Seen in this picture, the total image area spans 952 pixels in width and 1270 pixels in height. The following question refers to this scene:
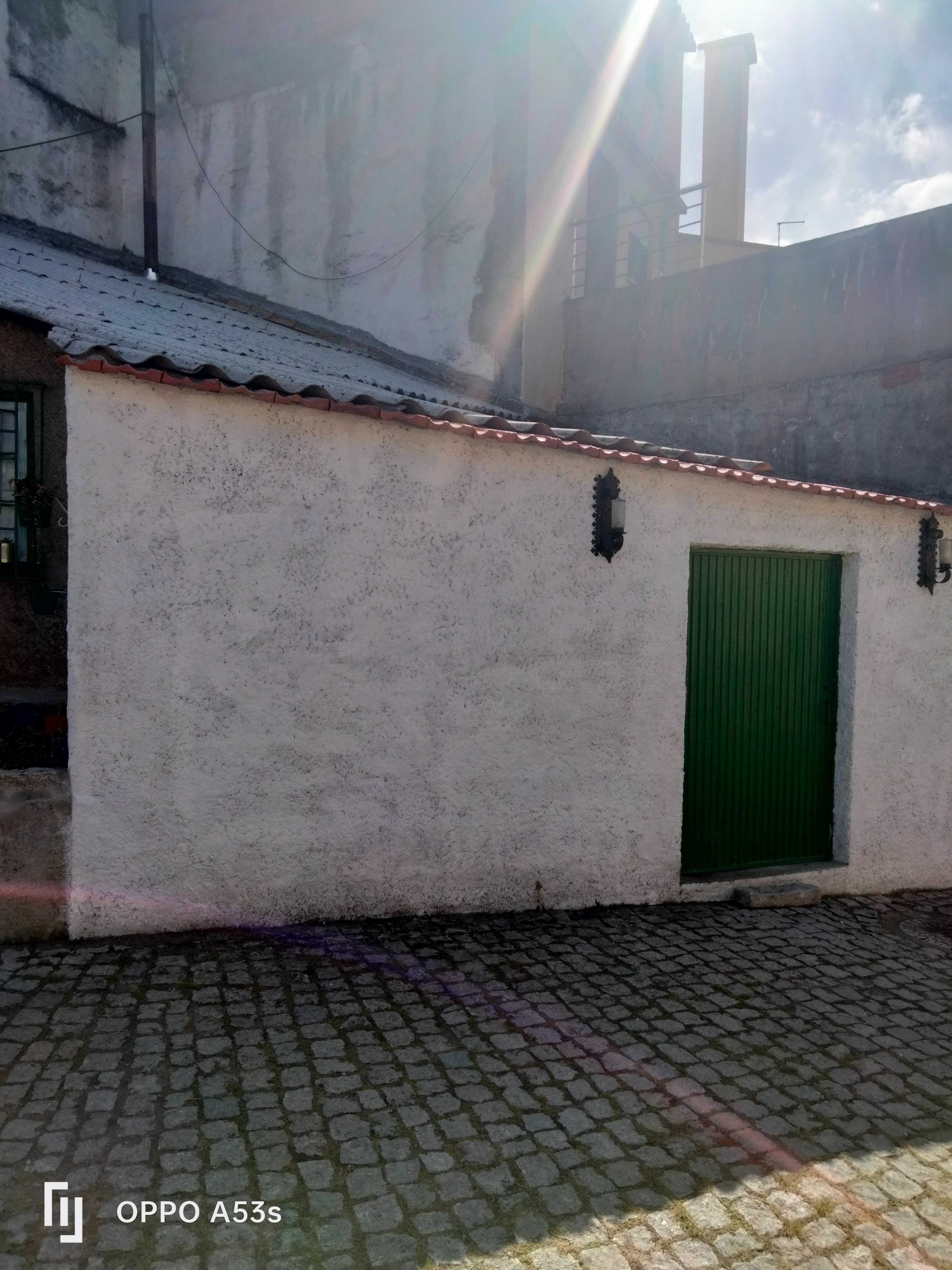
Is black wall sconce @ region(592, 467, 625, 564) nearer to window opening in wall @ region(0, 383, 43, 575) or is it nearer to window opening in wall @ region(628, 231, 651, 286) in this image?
window opening in wall @ region(0, 383, 43, 575)

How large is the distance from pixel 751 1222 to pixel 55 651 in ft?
20.6

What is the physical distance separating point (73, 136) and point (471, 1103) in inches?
498

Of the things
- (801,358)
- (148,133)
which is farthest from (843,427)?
(148,133)

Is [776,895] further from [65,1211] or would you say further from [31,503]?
[31,503]

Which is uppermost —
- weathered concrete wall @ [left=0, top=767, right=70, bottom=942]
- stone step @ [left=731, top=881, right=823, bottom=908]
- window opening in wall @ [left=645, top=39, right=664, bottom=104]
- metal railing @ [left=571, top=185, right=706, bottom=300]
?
window opening in wall @ [left=645, top=39, right=664, bottom=104]

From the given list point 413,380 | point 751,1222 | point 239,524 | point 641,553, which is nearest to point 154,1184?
point 751,1222

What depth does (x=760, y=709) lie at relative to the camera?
268 inches

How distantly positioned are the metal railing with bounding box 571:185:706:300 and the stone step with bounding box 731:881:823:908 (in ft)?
24.6

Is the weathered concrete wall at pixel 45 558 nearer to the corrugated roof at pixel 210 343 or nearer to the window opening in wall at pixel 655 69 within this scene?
the corrugated roof at pixel 210 343

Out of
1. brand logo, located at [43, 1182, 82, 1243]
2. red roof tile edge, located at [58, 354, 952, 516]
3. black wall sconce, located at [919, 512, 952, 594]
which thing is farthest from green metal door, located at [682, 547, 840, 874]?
brand logo, located at [43, 1182, 82, 1243]

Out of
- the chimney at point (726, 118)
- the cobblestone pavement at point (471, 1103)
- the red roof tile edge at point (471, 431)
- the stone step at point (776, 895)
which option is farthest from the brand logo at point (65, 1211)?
the chimney at point (726, 118)

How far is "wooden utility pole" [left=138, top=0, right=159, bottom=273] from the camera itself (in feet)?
39.0

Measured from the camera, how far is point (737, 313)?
1004 centimetres

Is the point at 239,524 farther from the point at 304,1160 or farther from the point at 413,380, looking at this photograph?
the point at 413,380
